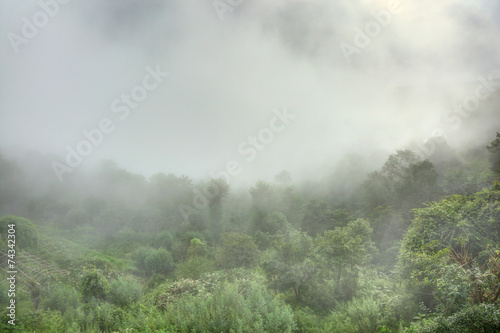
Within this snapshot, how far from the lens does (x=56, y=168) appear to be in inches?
2820

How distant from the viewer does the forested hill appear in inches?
403

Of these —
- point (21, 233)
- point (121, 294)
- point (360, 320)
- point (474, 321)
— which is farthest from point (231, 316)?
point (21, 233)

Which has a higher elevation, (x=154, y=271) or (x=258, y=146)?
(x=258, y=146)

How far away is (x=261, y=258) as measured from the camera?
24.5 meters

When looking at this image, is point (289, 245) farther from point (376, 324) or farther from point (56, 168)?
point (56, 168)

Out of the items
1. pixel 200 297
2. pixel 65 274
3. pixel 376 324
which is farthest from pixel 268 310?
pixel 65 274

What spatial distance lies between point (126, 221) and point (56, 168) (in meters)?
39.1

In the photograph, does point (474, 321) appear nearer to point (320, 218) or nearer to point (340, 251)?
point (340, 251)

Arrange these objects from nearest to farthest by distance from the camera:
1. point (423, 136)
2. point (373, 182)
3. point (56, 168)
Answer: point (373, 182), point (56, 168), point (423, 136)

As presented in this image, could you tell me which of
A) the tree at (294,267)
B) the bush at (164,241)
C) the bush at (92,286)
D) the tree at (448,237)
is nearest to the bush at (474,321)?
the tree at (448,237)

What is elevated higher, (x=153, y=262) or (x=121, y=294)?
(x=153, y=262)

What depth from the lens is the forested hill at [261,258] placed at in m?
10.2

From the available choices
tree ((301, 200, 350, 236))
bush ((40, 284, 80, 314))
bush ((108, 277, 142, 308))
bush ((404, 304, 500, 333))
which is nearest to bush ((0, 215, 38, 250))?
bush ((40, 284, 80, 314))

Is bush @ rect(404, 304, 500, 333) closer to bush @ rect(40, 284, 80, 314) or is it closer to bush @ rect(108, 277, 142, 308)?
bush @ rect(108, 277, 142, 308)
